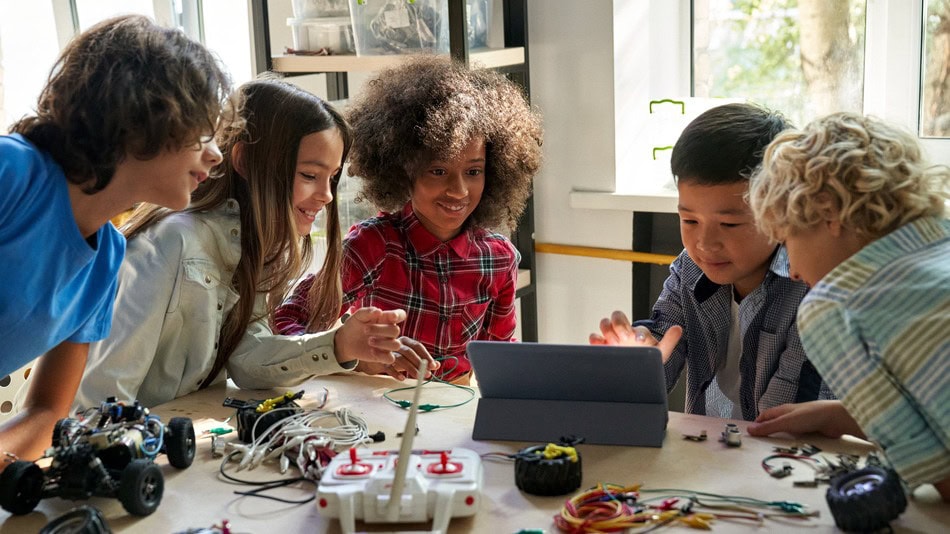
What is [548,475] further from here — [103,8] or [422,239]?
[103,8]

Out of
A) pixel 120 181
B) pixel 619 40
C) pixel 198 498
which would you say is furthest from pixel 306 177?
pixel 619 40

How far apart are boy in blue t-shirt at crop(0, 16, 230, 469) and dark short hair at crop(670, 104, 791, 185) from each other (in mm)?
677

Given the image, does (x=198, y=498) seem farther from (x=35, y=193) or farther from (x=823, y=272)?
(x=823, y=272)

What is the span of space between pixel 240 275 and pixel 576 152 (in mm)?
1254

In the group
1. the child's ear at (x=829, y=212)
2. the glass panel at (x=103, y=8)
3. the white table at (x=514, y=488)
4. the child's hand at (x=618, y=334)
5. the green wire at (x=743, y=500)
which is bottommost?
the white table at (x=514, y=488)

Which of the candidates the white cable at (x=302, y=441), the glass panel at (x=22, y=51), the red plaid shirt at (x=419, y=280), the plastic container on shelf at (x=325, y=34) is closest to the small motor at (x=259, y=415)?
the white cable at (x=302, y=441)

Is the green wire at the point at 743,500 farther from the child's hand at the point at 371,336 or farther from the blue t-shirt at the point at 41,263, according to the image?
the blue t-shirt at the point at 41,263

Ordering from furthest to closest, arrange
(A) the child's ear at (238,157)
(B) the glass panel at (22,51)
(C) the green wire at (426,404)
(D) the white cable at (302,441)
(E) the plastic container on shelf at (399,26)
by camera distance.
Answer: (B) the glass panel at (22,51), (E) the plastic container on shelf at (399,26), (A) the child's ear at (238,157), (C) the green wire at (426,404), (D) the white cable at (302,441)

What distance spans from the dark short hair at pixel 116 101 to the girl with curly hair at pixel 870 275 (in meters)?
0.70

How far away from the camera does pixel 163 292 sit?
1423mm

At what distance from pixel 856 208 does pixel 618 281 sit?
155cm

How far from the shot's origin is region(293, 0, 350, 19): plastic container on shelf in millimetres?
2310

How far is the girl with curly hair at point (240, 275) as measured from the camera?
1.41 m

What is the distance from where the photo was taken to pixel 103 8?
2994 millimetres
